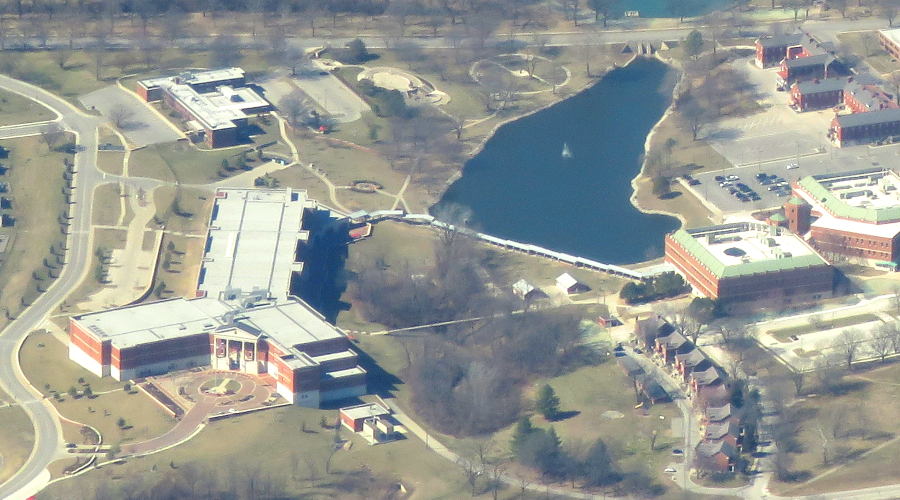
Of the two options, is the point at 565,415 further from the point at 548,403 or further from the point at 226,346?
the point at 226,346

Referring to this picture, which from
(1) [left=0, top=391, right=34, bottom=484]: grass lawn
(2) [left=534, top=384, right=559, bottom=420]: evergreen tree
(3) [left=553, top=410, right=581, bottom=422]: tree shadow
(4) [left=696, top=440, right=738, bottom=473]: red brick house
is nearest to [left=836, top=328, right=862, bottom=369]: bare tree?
(4) [left=696, top=440, right=738, bottom=473]: red brick house

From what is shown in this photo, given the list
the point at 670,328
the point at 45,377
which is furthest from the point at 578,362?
the point at 45,377

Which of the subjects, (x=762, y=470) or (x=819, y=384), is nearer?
(x=762, y=470)

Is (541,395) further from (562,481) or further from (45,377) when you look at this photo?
(45,377)

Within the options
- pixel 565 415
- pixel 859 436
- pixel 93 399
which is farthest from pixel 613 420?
pixel 93 399

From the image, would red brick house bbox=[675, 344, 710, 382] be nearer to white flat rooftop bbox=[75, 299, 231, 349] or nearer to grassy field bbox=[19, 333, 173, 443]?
white flat rooftop bbox=[75, 299, 231, 349]

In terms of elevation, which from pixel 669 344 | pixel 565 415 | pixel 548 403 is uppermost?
pixel 669 344
